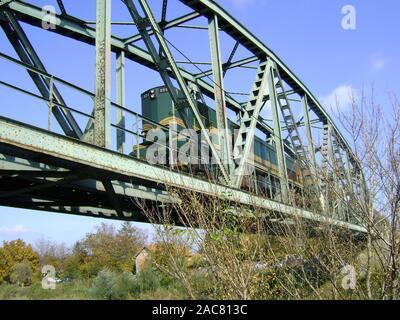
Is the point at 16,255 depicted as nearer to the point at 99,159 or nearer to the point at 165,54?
the point at 165,54

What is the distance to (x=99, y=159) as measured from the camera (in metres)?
6.40

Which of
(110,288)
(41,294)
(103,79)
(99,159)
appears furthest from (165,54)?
(41,294)

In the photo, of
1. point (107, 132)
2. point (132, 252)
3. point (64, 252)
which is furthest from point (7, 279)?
point (107, 132)

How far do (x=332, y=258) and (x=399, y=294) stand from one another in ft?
4.16

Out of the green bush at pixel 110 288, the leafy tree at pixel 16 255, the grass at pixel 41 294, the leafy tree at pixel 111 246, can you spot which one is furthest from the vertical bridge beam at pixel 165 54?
the leafy tree at pixel 16 255

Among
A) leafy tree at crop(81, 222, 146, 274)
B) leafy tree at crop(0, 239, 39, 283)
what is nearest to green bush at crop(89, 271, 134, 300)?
leafy tree at crop(81, 222, 146, 274)

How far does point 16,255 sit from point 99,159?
2490 inches

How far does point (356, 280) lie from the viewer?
26.4 ft

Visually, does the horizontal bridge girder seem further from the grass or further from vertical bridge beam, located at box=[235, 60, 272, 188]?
the grass

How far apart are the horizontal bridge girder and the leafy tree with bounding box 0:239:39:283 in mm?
56288

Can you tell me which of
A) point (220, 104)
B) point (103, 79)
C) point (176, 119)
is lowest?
point (103, 79)

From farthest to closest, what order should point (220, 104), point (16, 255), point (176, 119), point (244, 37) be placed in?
point (16, 255), point (176, 119), point (244, 37), point (220, 104)

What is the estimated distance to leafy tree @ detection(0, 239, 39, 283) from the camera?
59478 millimetres
